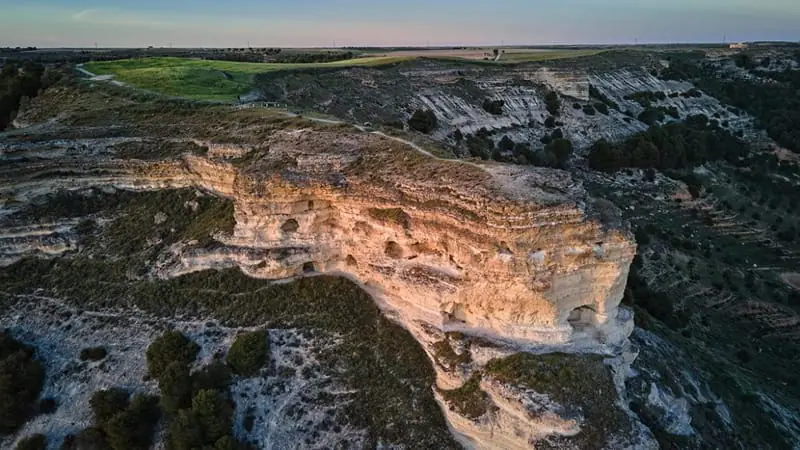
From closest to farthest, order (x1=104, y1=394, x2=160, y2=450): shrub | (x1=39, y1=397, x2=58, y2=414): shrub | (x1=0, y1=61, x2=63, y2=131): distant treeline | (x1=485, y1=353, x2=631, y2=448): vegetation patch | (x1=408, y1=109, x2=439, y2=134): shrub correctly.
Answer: (x1=485, y1=353, x2=631, y2=448): vegetation patch, (x1=104, y1=394, x2=160, y2=450): shrub, (x1=39, y1=397, x2=58, y2=414): shrub, (x1=0, y1=61, x2=63, y2=131): distant treeline, (x1=408, y1=109, x2=439, y2=134): shrub

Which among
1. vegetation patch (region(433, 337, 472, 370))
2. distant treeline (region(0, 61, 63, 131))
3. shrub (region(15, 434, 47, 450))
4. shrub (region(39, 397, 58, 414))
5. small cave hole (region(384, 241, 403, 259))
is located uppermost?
distant treeline (region(0, 61, 63, 131))

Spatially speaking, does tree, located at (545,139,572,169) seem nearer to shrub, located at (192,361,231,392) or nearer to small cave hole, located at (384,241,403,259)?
small cave hole, located at (384,241,403,259)

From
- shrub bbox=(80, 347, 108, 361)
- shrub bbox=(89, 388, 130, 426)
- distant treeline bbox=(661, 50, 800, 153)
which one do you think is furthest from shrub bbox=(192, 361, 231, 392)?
distant treeline bbox=(661, 50, 800, 153)

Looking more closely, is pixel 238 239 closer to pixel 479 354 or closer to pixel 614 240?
pixel 479 354

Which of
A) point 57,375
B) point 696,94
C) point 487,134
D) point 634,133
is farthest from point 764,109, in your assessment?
point 57,375

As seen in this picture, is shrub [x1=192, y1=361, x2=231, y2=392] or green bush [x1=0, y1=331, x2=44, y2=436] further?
green bush [x1=0, y1=331, x2=44, y2=436]

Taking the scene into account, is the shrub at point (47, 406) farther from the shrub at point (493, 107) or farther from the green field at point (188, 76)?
the shrub at point (493, 107)

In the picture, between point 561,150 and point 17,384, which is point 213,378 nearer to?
point 17,384

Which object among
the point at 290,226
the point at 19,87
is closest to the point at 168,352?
the point at 290,226
